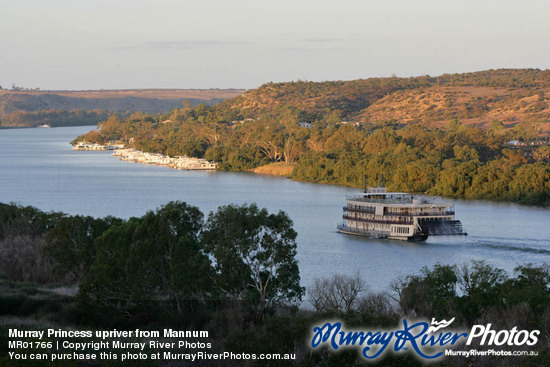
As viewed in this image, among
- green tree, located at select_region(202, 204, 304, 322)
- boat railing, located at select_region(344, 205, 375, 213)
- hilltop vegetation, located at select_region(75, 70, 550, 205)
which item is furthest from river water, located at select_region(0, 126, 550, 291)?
green tree, located at select_region(202, 204, 304, 322)

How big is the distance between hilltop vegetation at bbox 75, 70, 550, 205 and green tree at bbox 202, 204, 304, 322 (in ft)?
104

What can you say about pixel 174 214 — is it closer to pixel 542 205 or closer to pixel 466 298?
pixel 466 298

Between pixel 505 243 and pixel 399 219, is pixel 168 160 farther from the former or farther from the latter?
pixel 505 243

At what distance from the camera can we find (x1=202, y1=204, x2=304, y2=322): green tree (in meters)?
19.1

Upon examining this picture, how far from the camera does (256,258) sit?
19547 mm

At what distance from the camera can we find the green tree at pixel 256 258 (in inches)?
751

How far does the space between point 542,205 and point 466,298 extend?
1176 inches

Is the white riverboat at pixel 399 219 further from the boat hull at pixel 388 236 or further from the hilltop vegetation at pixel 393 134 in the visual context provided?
the hilltop vegetation at pixel 393 134

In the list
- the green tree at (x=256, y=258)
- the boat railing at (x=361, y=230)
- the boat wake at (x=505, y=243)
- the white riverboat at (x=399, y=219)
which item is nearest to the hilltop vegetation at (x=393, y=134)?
the white riverboat at (x=399, y=219)

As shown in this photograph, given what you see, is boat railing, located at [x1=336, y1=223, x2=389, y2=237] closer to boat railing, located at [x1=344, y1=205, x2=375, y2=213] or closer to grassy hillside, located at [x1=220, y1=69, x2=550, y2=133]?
boat railing, located at [x1=344, y1=205, x2=375, y2=213]

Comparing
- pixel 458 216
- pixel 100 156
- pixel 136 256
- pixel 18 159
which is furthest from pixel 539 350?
pixel 100 156

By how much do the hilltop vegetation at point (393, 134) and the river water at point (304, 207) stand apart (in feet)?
12.6

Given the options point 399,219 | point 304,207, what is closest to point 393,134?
point 304,207

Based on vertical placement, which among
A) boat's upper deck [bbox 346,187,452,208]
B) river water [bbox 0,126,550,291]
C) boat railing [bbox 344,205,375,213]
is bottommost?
river water [bbox 0,126,550,291]
